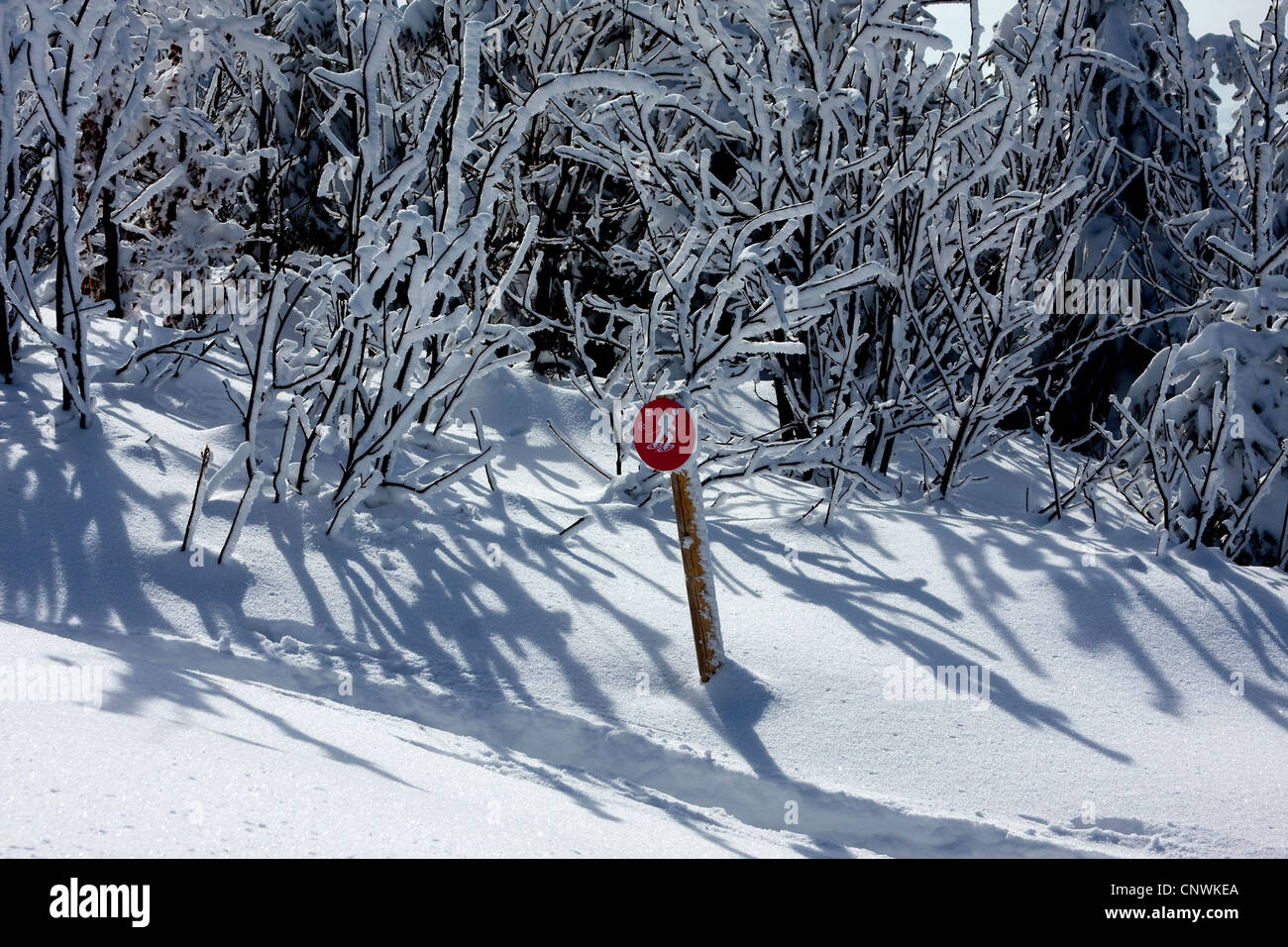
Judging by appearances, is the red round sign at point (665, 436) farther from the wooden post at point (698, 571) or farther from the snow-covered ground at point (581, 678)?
the snow-covered ground at point (581, 678)

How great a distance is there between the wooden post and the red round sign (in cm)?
13

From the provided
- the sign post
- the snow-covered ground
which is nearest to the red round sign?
the sign post

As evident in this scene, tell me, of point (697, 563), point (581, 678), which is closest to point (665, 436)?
point (697, 563)

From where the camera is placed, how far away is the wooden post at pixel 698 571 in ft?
9.41

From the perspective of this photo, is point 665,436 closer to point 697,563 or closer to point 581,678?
point 697,563

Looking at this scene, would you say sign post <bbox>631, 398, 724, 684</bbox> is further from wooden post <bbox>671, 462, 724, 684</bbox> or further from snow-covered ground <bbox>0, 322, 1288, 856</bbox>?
snow-covered ground <bbox>0, 322, 1288, 856</bbox>

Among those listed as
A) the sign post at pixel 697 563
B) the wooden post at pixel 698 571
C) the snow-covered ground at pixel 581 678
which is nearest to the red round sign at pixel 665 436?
the sign post at pixel 697 563

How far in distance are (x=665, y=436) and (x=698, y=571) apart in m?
0.45

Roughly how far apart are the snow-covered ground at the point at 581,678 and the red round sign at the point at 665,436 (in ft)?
2.34

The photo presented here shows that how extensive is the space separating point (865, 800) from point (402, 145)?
408 centimetres

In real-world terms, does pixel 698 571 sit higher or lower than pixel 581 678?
higher

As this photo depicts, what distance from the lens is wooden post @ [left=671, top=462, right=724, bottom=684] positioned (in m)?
2.87

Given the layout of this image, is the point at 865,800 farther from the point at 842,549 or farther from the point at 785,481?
the point at 785,481

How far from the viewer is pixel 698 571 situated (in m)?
2.87
